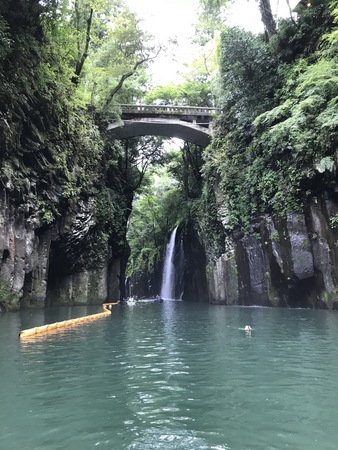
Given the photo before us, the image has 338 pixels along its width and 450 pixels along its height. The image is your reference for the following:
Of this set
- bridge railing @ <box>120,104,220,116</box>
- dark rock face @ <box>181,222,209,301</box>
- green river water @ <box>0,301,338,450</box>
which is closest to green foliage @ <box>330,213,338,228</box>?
green river water @ <box>0,301,338,450</box>

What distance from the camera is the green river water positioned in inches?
141

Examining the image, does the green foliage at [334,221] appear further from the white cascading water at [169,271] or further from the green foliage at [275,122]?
the white cascading water at [169,271]

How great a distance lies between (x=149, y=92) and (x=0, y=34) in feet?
76.9

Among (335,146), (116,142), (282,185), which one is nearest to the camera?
(335,146)

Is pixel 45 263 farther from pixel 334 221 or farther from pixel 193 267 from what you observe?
pixel 193 267

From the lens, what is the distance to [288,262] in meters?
17.9

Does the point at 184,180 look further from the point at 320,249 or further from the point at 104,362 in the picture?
the point at 104,362

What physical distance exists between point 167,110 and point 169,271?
19.6m

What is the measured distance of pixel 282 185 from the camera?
18.6 metres

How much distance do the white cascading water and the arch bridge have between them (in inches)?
550

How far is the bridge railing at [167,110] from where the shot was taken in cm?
2905

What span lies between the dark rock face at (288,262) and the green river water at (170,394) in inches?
295

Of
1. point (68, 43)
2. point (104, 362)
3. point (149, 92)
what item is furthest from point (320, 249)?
point (149, 92)

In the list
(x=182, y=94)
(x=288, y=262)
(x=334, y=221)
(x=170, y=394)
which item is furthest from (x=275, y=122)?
(x=170, y=394)
